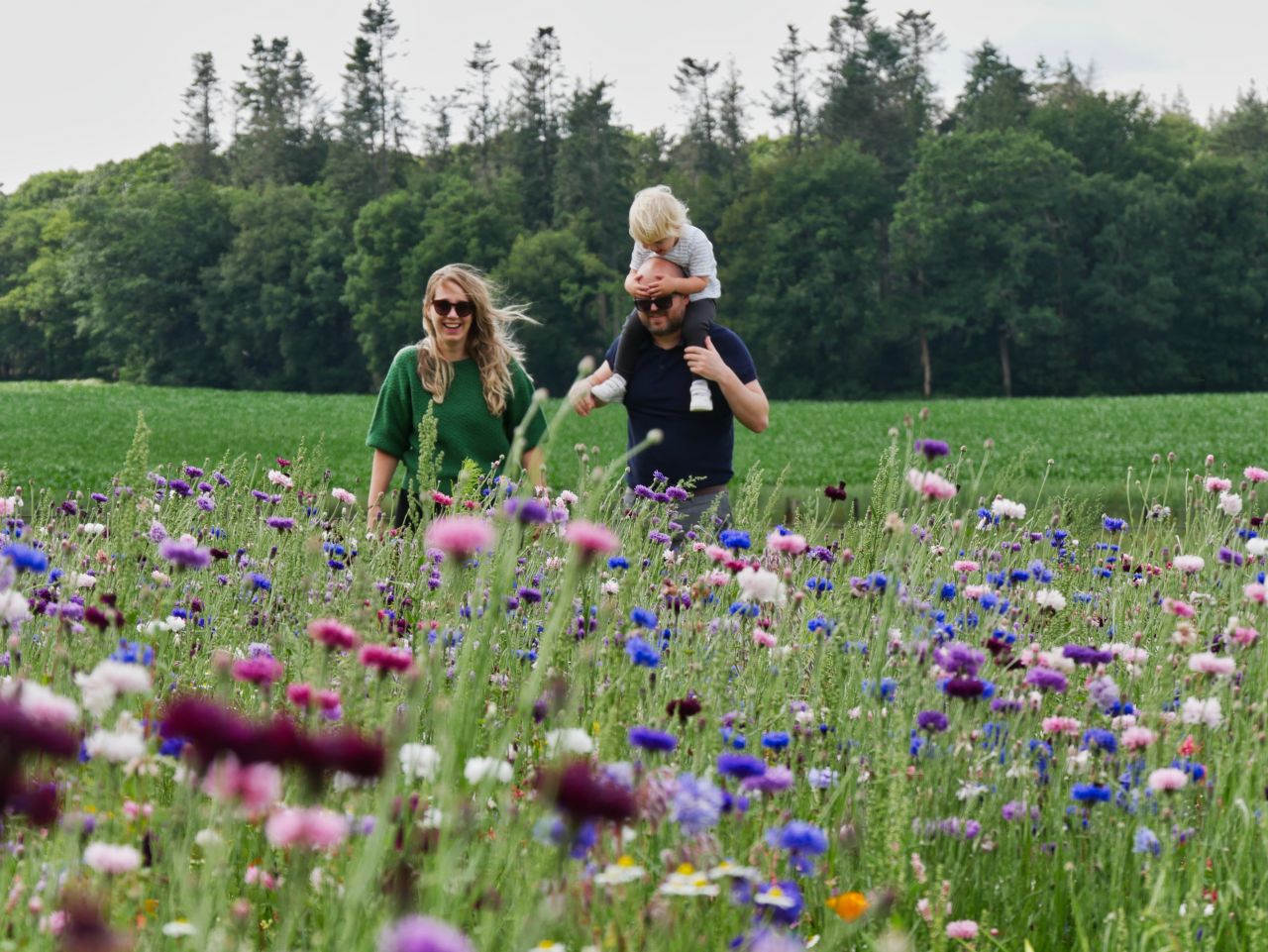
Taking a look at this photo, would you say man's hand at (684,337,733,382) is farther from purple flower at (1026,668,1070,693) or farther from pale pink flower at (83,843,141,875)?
pale pink flower at (83,843,141,875)

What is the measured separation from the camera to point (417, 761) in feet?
5.53

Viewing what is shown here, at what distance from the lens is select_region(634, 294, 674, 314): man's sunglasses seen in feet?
16.5

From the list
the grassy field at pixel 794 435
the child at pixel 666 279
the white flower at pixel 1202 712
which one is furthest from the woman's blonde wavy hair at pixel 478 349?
the grassy field at pixel 794 435

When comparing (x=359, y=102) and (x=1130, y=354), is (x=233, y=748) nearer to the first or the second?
(x=1130, y=354)

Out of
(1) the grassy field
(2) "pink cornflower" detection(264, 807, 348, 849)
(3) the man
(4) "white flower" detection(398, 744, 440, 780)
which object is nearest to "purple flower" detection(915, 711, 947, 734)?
(4) "white flower" detection(398, 744, 440, 780)

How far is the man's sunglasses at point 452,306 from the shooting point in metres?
5.48

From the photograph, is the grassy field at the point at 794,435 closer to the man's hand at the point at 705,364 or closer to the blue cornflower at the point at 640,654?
the man's hand at the point at 705,364

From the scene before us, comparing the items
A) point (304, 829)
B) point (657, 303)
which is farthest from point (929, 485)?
point (657, 303)

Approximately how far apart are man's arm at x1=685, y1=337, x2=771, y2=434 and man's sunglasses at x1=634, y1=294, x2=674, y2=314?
0.74 feet

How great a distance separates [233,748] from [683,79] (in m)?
67.1

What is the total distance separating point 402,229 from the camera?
61.7 m

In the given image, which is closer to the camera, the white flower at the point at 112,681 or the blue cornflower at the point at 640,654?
the white flower at the point at 112,681

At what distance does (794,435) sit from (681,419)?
937 inches

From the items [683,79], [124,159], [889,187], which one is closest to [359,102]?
[683,79]
